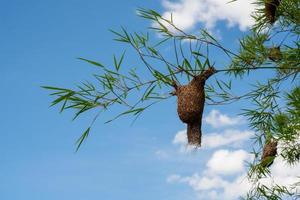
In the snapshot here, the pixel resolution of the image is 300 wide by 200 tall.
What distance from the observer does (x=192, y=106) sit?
8.45 feet

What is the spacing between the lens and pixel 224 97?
4.01 meters

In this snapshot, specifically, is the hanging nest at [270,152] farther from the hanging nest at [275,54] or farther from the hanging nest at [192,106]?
the hanging nest at [192,106]

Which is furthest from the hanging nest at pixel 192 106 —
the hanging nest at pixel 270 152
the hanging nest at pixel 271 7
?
the hanging nest at pixel 270 152

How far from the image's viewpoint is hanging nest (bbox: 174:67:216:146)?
2586mm

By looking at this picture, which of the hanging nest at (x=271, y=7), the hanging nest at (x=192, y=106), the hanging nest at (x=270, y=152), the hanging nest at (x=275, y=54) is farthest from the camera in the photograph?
the hanging nest at (x=270, y=152)

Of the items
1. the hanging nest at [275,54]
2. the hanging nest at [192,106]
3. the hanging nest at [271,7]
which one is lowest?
the hanging nest at [192,106]

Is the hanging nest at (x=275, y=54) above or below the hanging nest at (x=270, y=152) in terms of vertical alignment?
above

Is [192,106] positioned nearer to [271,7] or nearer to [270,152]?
[271,7]

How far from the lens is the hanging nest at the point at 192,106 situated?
8.48 ft

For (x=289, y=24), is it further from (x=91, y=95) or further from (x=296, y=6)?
(x=91, y=95)

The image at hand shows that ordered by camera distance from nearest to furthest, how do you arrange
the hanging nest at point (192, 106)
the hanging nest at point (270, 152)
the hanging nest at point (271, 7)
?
the hanging nest at point (192, 106) < the hanging nest at point (271, 7) < the hanging nest at point (270, 152)

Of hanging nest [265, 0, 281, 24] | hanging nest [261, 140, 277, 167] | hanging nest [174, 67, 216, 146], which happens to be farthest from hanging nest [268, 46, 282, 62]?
hanging nest [174, 67, 216, 146]

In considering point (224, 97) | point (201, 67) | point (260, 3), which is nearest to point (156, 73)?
point (201, 67)

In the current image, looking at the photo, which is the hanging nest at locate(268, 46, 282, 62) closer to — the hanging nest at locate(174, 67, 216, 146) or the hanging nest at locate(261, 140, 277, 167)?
the hanging nest at locate(261, 140, 277, 167)
